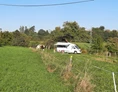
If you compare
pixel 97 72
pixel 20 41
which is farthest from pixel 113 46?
pixel 97 72

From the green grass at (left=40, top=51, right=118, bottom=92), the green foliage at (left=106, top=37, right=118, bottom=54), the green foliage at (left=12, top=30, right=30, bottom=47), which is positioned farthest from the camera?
A: the green foliage at (left=12, top=30, right=30, bottom=47)

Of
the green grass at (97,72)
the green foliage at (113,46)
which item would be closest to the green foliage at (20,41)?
the green foliage at (113,46)

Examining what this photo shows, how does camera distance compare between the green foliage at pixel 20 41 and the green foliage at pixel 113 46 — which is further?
the green foliage at pixel 20 41

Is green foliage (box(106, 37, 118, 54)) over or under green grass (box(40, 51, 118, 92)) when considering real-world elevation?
over

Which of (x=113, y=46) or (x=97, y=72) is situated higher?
(x=113, y=46)

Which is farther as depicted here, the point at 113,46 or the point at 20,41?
the point at 20,41

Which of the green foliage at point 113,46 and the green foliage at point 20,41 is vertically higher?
the green foliage at point 20,41

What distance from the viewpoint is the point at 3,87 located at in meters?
9.55

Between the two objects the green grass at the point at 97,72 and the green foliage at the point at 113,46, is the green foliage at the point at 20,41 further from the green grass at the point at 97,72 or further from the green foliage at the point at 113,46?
the green grass at the point at 97,72

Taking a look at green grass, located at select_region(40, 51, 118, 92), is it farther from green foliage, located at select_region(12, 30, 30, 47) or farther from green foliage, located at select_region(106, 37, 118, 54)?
green foliage, located at select_region(12, 30, 30, 47)

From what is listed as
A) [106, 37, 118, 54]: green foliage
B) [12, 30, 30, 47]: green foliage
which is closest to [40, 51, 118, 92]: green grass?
[106, 37, 118, 54]: green foliage

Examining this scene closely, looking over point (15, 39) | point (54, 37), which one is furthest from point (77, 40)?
point (15, 39)

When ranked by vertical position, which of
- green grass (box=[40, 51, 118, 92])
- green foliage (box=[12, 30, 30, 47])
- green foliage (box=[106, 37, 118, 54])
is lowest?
green grass (box=[40, 51, 118, 92])

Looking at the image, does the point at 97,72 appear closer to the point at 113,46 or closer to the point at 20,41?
the point at 113,46
